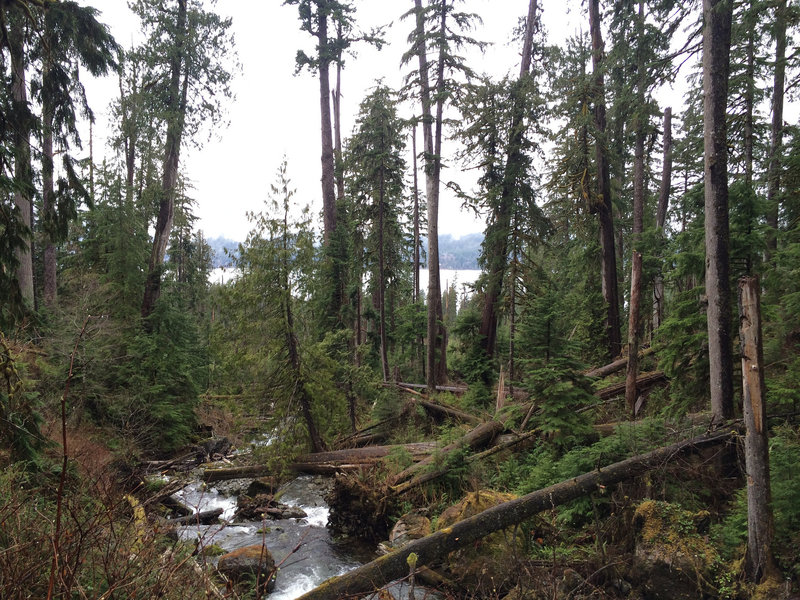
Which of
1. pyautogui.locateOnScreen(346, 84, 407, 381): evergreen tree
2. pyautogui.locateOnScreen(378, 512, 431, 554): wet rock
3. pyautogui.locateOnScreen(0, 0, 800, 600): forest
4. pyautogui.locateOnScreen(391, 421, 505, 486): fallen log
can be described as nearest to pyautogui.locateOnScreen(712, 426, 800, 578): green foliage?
pyautogui.locateOnScreen(0, 0, 800, 600): forest

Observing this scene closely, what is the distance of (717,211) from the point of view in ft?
21.7

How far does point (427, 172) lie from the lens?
48.6 ft

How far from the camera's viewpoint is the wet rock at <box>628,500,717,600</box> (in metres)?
5.00

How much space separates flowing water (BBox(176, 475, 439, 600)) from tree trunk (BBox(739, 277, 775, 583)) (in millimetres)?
4036

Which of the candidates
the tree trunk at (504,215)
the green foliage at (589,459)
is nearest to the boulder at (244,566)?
the green foliage at (589,459)

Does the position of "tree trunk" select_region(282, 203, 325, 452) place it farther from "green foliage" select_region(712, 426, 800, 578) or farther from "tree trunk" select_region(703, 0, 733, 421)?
"green foliage" select_region(712, 426, 800, 578)

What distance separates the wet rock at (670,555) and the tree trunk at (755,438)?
49 centimetres

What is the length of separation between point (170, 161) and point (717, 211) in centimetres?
1517

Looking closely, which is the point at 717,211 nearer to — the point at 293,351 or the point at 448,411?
the point at 448,411

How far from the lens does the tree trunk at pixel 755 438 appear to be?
4.57 meters

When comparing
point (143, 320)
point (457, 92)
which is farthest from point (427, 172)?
point (143, 320)

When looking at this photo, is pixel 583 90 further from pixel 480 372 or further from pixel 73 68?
pixel 73 68

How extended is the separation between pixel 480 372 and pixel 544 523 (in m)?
9.16

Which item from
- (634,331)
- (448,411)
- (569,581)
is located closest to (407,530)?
(569,581)
